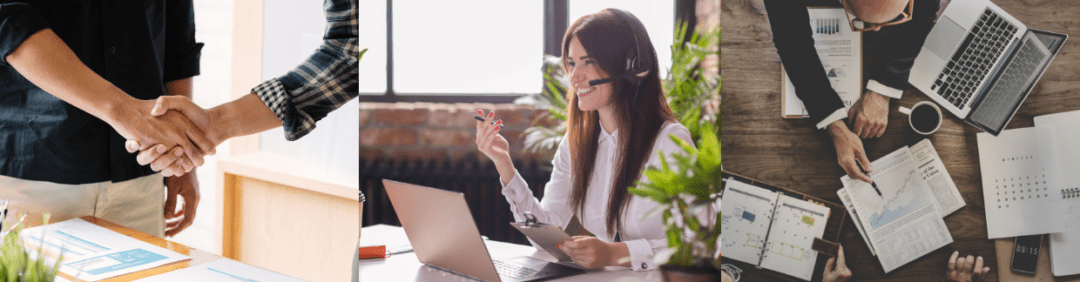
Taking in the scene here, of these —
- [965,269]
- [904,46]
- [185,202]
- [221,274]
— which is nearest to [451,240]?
[221,274]

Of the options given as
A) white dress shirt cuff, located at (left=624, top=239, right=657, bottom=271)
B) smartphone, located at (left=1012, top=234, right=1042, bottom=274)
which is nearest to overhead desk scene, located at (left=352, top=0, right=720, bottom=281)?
white dress shirt cuff, located at (left=624, top=239, right=657, bottom=271)

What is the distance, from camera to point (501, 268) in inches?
66.5

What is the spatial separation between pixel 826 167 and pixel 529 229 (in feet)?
2.95

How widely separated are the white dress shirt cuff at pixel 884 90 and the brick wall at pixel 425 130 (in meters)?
1.00

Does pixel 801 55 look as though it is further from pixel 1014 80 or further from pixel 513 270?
pixel 513 270

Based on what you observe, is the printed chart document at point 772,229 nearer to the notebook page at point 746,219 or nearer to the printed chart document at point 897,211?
the notebook page at point 746,219

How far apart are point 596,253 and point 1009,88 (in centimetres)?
128

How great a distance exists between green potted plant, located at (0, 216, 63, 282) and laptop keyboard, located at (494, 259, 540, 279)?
3.09ft

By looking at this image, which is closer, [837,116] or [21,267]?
[21,267]

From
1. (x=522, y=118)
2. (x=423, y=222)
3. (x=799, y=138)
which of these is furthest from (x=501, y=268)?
(x=799, y=138)

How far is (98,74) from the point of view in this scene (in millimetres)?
1573

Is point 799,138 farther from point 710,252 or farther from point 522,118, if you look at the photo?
point 522,118

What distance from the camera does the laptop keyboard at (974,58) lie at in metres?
1.84

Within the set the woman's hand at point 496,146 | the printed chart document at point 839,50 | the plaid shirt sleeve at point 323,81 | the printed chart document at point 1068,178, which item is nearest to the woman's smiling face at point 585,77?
the woman's hand at point 496,146
